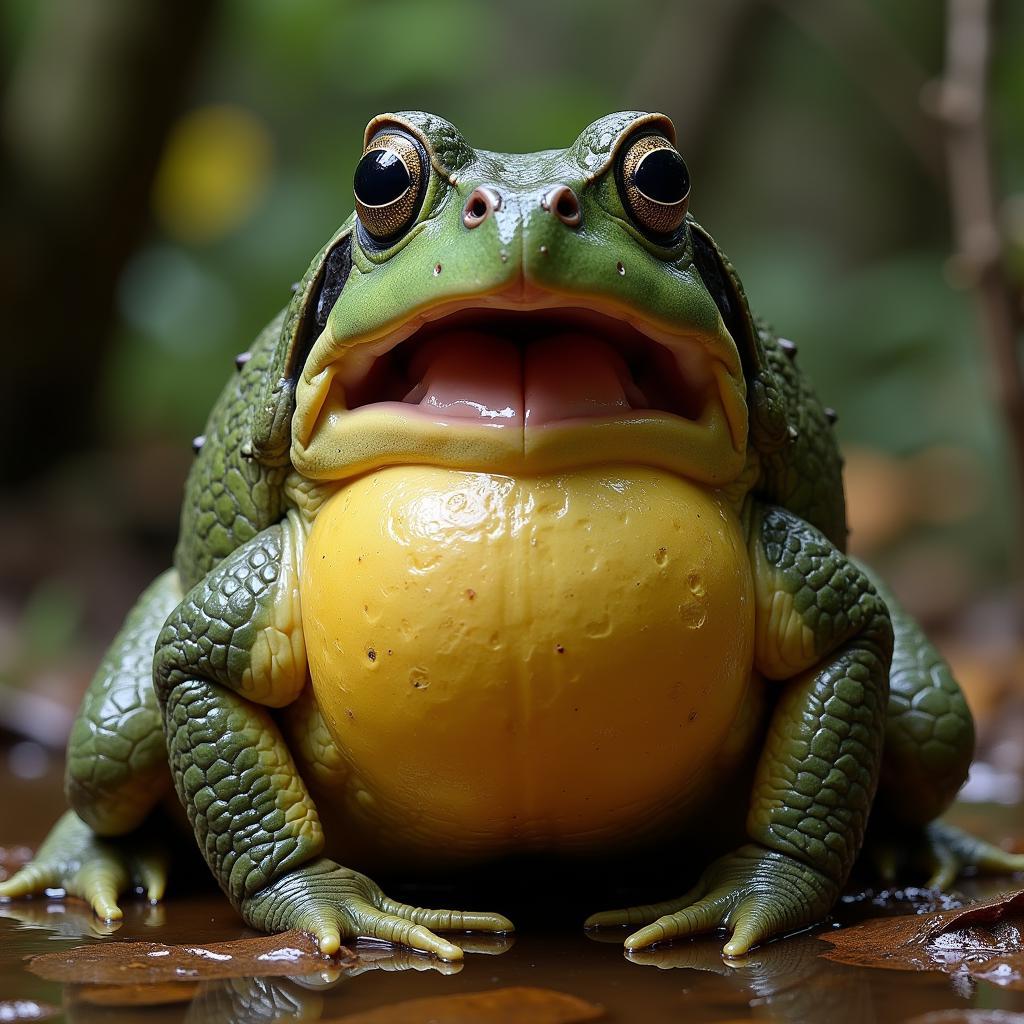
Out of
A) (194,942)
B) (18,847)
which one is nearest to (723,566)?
(194,942)

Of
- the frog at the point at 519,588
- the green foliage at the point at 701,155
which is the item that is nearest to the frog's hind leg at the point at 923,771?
the frog at the point at 519,588

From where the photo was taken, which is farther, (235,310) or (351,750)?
(235,310)

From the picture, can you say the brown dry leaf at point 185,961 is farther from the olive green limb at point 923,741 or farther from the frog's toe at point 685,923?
the olive green limb at point 923,741

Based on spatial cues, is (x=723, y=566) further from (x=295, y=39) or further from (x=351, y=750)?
(x=295, y=39)

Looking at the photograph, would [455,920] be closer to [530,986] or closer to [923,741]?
[530,986]

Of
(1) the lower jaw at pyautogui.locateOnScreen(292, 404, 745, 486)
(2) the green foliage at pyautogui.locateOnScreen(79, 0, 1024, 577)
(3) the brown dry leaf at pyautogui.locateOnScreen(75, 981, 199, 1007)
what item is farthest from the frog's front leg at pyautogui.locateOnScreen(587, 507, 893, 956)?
(2) the green foliage at pyautogui.locateOnScreen(79, 0, 1024, 577)
